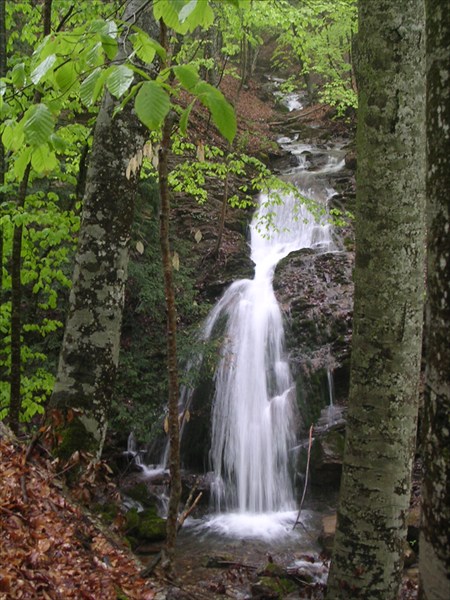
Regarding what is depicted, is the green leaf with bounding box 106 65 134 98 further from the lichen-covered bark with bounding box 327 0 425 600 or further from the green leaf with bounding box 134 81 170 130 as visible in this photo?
the lichen-covered bark with bounding box 327 0 425 600

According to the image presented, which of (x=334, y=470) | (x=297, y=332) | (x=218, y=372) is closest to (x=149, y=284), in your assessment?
(x=218, y=372)

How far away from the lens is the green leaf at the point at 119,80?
60.3 inches

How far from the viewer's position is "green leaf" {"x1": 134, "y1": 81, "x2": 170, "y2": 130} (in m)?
1.49

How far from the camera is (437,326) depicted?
109 cm

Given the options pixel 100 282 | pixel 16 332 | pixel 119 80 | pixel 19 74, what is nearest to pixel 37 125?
pixel 119 80

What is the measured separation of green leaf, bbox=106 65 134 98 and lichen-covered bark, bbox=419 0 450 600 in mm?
863

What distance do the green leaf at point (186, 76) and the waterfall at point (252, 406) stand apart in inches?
257

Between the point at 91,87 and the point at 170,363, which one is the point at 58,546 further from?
the point at 91,87

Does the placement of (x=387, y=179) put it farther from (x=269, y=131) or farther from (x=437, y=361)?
(x=269, y=131)

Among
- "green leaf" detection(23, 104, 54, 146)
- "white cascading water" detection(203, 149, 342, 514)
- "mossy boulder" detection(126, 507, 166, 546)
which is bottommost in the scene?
"mossy boulder" detection(126, 507, 166, 546)

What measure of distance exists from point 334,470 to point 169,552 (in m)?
5.34

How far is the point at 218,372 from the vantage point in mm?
10008

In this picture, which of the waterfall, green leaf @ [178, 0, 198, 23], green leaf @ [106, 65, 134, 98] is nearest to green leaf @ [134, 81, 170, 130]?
green leaf @ [106, 65, 134, 98]

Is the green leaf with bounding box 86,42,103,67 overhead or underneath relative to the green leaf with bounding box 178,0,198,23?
overhead
